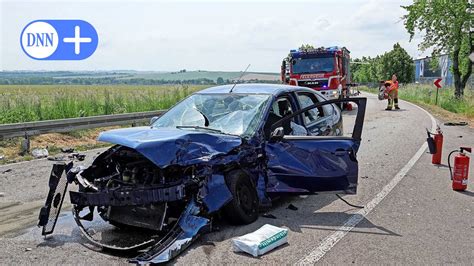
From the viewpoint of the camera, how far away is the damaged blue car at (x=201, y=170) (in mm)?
4441

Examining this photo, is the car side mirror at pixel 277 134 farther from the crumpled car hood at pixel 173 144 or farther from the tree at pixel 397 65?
the tree at pixel 397 65

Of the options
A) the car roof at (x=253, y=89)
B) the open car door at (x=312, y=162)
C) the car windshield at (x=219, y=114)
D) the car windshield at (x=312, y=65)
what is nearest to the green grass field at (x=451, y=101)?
the car windshield at (x=312, y=65)

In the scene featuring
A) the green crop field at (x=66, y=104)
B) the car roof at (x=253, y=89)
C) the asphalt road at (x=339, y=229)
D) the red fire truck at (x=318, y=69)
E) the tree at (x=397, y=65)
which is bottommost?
the asphalt road at (x=339, y=229)

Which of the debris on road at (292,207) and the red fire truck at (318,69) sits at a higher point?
the red fire truck at (318,69)

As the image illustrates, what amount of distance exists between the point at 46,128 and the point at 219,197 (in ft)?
24.7

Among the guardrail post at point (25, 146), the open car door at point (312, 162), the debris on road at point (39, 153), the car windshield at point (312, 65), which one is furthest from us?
the car windshield at point (312, 65)

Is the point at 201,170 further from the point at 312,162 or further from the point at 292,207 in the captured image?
the point at 292,207

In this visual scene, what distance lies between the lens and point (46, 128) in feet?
35.8

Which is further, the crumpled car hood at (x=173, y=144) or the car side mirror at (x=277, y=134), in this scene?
the car side mirror at (x=277, y=134)

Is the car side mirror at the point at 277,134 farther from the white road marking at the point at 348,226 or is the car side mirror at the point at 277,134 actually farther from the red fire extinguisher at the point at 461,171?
the red fire extinguisher at the point at 461,171

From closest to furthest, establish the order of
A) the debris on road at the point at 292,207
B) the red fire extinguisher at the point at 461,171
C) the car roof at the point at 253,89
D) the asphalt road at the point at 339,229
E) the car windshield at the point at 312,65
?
the asphalt road at the point at 339,229
the debris on road at the point at 292,207
the car roof at the point at 253,89
the red fire extinguisher at the point at 461,171
the car windshield at the point at 312,65

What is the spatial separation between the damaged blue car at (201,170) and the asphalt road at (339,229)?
22cm

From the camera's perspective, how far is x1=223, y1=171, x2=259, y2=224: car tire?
16.3 ft

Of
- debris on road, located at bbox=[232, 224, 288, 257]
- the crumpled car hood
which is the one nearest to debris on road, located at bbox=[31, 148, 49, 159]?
the crumpled car hood
